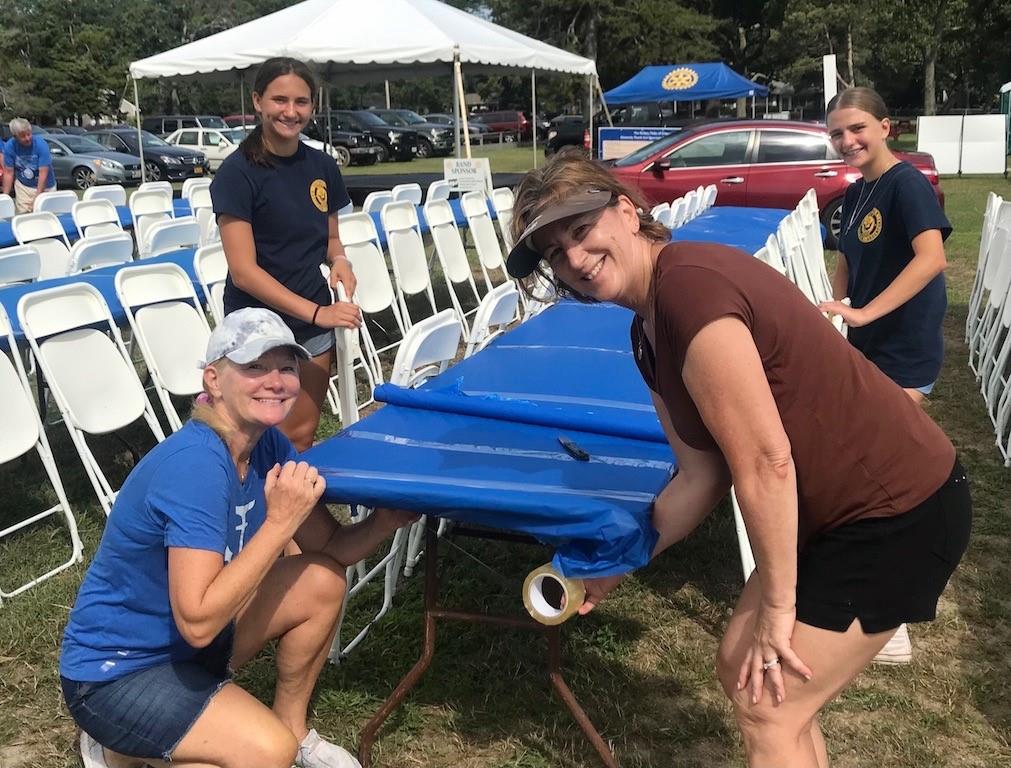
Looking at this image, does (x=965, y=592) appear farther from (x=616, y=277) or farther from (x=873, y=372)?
(x=616, y=277)

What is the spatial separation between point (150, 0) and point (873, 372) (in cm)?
8078

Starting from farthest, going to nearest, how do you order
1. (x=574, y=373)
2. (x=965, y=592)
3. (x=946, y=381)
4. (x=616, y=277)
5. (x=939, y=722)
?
1. (x=946, y=381)
2. (x=965, y=592)
3. (x=574, y=373)
4. (x=939, y=722)
5. (x=616, y=277)

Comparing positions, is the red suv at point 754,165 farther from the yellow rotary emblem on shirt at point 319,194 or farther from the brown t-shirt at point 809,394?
the brown t-shirt at point 809,394

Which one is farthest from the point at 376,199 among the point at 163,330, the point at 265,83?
the point at 265,83

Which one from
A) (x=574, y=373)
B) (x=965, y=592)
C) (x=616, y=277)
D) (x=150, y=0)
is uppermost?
(x=150, y=0)

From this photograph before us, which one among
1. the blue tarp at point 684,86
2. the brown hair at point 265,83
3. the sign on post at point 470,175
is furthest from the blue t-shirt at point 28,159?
the blue tarp at point 684,86

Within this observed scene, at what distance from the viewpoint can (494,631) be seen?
10.2 ft

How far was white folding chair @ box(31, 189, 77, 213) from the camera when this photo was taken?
9.97m

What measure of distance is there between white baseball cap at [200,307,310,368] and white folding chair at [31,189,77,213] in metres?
9.05

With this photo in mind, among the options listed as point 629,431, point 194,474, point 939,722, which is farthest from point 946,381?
point 194,474

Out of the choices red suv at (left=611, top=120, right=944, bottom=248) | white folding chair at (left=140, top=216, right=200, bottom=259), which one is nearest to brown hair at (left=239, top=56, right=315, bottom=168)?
white folding chair at (left=140, top=216, right=200, bottom=259)

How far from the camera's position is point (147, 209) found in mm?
9102

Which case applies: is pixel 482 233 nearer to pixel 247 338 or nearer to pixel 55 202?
pixel 55 202

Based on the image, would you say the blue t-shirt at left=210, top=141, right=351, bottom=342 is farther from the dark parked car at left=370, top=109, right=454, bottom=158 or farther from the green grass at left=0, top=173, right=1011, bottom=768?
the dark parked car at left=370, top=109, right=454, bottom=158
